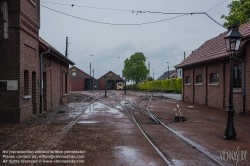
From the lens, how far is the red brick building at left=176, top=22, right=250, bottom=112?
14008 millimetres

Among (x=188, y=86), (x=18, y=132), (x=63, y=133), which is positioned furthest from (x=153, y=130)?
(x=188, y=86)

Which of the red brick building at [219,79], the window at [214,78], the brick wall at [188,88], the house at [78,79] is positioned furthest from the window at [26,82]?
the house at [78,79]

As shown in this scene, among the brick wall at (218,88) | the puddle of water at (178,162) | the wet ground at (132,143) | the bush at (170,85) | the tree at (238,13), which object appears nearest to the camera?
the puddle of water at (178,162)

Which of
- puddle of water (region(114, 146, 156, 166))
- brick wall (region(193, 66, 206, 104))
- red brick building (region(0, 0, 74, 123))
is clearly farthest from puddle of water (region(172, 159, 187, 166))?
brick wall (region(193, 66, 206, 104))

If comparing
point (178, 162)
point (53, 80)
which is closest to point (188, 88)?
point (53, 80)

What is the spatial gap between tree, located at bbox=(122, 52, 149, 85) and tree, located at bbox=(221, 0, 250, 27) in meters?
40.8

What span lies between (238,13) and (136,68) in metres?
43.9

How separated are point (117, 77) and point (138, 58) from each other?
15.5m

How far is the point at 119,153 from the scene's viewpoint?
616 centimetres

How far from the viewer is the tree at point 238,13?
939 inches

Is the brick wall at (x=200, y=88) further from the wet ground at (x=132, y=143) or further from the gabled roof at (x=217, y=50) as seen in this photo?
the wet ground at (x=132, y=143)

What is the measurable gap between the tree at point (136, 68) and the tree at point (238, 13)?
40755 millimetres

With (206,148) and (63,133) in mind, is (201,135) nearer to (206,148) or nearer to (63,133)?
(206,148)

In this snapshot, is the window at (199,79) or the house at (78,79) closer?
the window at (199,79)
